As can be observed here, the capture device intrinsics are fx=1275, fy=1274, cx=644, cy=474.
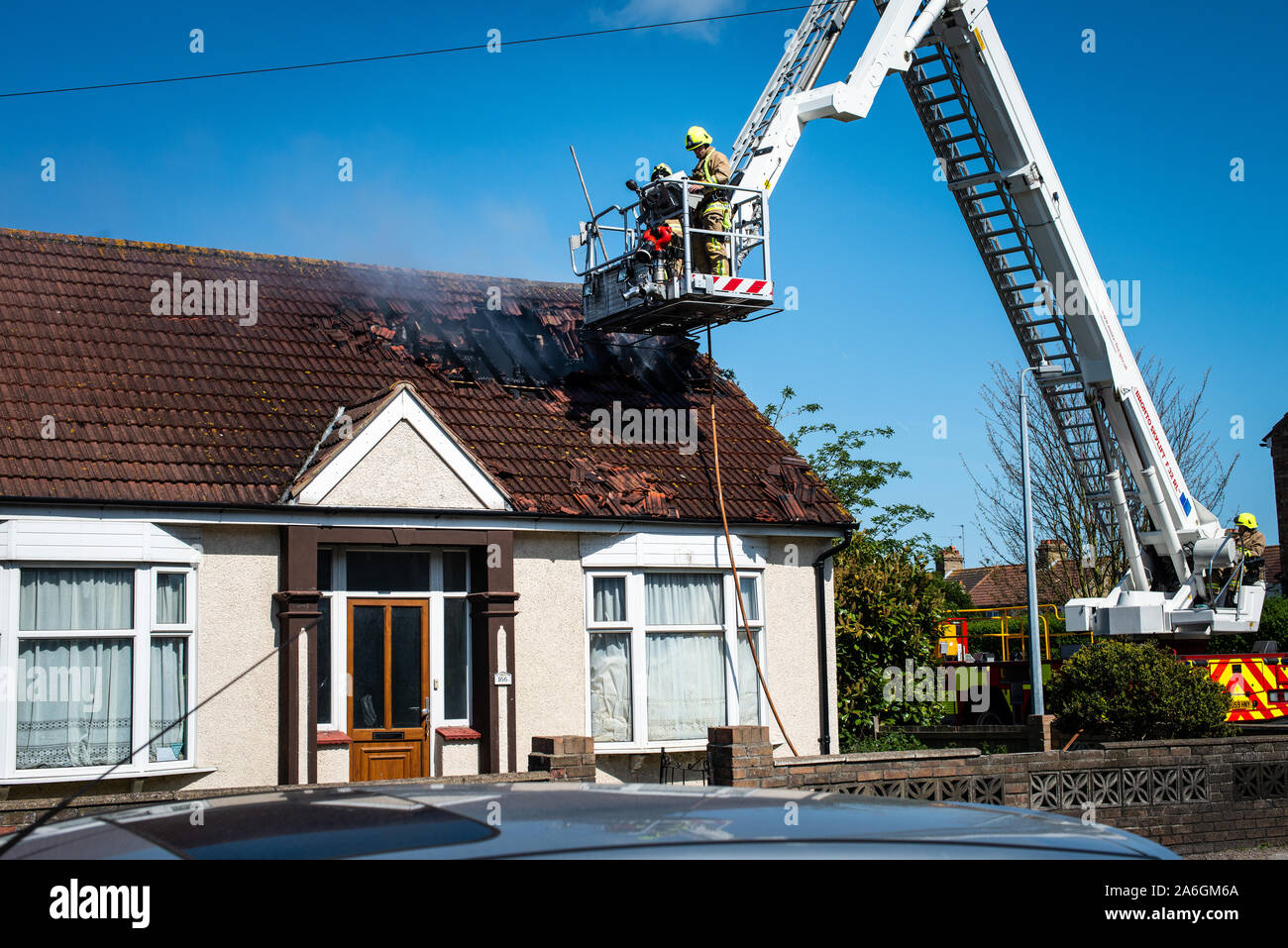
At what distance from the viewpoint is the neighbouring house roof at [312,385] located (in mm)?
13133

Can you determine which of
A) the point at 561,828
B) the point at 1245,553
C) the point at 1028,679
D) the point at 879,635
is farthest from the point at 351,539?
the point at 1028,679

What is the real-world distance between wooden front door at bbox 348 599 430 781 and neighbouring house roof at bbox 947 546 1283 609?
1606cm

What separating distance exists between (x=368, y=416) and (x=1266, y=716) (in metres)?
15.6

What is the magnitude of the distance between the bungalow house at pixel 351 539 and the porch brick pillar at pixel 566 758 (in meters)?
2.52

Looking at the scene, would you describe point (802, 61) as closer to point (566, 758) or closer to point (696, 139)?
point (696, 139)

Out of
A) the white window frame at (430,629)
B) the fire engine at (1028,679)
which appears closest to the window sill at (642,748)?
the white window frame at (430,629)

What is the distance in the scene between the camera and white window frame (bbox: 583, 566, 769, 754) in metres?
14.7

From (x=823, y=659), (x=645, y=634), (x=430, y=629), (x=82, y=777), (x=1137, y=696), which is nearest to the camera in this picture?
(x=82, y=777)

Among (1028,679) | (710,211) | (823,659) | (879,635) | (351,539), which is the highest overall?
(710,211)

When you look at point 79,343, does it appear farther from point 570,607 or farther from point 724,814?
point 724,814

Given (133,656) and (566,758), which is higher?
(133,656)

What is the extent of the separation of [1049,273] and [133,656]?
13128mm

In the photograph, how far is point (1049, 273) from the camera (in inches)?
720

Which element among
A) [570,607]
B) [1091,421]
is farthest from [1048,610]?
[570,607]
